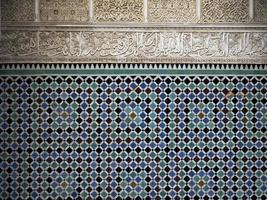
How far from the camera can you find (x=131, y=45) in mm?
3977

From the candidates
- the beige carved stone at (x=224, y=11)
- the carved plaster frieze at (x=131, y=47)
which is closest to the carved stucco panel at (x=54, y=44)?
the carved plaster frieze at (x=131, y=47)

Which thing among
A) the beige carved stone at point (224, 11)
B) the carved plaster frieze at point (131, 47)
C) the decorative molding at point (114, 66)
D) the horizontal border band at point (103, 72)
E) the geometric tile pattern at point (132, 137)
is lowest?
the geometric tile pattern at point (132, 137)

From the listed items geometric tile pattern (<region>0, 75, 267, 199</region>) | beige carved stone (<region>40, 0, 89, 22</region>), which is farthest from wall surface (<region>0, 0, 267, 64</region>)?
geometric tile pattern (<region>0, 75, 267, 199</region>)

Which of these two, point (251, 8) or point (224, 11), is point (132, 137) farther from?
point (251, 8)

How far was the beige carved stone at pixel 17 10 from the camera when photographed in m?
4.00

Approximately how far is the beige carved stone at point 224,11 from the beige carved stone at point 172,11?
83 mm

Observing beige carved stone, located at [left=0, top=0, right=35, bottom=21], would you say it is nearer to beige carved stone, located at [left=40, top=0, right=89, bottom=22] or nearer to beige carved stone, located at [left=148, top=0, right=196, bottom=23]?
beige carved stone, located at [left=40, top=0, right=89, bottom=22]

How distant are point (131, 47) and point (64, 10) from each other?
53 cm

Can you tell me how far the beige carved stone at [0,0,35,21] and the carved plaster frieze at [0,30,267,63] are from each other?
0.10m

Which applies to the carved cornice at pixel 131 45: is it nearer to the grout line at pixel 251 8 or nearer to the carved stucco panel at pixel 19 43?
the carved stucco panel at pixel 19 43

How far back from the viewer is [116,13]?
401 centimetres

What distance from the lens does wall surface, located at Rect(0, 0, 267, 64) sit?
3.97 m

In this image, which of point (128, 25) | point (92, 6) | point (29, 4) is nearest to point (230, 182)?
point (128, 25)

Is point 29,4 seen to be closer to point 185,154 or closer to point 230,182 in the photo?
point 185,154
